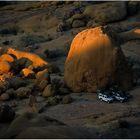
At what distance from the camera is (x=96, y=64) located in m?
13.0

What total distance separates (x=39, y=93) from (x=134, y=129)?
4751 mm

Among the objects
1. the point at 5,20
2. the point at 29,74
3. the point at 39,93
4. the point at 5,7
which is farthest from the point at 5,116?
the point at 5,7

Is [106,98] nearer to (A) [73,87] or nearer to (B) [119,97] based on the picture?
(B) [119,97]

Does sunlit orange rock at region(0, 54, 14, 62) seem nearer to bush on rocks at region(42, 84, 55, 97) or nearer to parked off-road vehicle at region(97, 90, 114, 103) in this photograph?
bush on rocks at region(42, 84, 55, 97)

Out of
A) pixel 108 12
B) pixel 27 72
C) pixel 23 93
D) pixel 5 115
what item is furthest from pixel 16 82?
pixel 108 12

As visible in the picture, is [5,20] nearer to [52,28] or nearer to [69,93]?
[52,28]

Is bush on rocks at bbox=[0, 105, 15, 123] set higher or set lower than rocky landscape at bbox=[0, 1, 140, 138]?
higher

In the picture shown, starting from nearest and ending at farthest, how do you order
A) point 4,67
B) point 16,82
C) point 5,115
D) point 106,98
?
point 5,115, point 106,98, point 16,82, point 4,67

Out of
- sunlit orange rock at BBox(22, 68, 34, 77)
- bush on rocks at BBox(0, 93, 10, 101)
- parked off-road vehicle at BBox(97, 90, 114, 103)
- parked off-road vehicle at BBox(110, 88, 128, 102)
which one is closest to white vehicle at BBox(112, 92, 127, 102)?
parked off-road vehicle at BBox(110, 88, 128, 102)

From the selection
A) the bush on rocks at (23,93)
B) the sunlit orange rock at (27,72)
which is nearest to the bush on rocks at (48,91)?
the bush on rocks at (23,93)

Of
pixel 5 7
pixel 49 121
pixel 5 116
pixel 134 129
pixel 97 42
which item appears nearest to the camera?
pixel 49 121

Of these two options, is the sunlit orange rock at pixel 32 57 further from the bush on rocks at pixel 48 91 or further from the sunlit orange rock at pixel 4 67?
the bush on rocks at pixel 48 91

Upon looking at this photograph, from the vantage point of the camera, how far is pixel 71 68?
1345 centimetres

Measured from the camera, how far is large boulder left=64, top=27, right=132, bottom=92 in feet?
42.8
